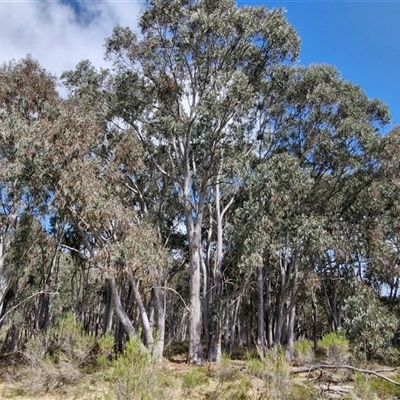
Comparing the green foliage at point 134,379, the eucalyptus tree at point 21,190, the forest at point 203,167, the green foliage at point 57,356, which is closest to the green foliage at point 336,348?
the forest at point 203,167

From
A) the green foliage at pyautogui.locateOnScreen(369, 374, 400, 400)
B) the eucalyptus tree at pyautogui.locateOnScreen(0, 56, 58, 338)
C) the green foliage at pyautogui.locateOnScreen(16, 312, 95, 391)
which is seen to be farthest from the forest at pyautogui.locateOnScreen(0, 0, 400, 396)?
the green foliage at pyautogui.locateOnScreen(369, 374, 400, 400)

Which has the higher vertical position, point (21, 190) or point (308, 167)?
point (308, 167)

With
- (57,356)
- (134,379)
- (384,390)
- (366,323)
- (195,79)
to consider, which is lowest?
(384,390)

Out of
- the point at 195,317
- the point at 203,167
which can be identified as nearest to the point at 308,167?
the point at 203,167

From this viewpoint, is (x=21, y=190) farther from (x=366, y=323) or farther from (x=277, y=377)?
(x=366, y=323)

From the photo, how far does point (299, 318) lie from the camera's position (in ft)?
97.2

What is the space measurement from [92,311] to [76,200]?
23.2 meters

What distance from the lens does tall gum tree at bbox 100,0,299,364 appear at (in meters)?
12.1

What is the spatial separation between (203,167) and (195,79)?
3182 mm

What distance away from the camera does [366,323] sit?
12.4m

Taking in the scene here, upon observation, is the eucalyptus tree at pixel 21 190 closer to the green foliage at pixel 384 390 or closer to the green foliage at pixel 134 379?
the green foliage at pixel 134 379

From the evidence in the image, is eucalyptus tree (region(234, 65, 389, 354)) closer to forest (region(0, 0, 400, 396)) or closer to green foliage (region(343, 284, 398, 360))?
forest (region(0, 0, 400, 396))

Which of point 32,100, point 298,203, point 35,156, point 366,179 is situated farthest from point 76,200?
point 366,179

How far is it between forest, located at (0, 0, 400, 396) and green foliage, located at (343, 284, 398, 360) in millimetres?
48
